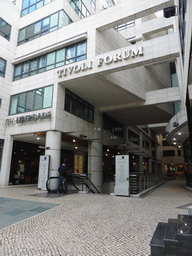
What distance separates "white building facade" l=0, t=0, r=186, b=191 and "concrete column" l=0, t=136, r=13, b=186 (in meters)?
0.08

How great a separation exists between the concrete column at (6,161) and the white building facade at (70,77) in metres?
0.08

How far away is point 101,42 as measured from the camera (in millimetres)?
14945

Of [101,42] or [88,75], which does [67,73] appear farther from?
[101,42]

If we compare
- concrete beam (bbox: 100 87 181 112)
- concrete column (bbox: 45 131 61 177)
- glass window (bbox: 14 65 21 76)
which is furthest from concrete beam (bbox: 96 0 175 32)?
concrete column (bbox: 45 131 61 177)

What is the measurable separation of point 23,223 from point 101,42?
13805mm

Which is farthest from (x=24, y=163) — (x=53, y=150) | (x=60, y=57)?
(x=60, y=57)

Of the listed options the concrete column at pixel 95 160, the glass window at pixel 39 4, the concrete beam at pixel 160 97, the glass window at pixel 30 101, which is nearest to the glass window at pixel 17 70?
the glass window at pixel 30 101

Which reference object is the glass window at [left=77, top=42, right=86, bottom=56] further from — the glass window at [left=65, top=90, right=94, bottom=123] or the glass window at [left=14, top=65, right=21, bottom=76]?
the glass window at [left=14, top=65, right=21, bottom=76]

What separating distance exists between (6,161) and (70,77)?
8.82 meters

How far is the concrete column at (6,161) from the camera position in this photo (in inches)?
612

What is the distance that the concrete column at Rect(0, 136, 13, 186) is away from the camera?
15541 mm

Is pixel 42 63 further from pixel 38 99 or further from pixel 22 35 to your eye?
pixel 22 35

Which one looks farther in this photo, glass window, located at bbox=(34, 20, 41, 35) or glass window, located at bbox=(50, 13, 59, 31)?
glass window, located at bbox=(34, 20, 41, 35)

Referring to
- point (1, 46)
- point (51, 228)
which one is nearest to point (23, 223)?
point (51, 228)
